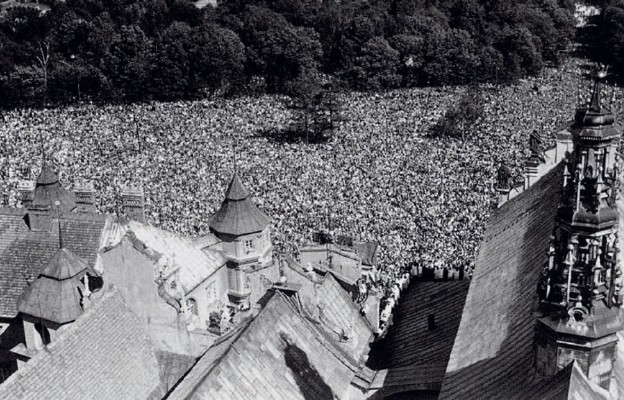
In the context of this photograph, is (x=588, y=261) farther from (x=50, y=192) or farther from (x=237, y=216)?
(x=50, y=192)

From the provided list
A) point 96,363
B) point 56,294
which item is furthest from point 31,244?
point 96,363

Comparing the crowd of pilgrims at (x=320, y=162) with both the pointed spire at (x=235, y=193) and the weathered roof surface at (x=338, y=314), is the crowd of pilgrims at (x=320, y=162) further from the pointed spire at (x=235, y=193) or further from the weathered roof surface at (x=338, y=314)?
the pointed spire at (x=235, y=193)

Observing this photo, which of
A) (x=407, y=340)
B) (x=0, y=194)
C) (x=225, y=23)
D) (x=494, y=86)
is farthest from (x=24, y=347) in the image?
(x=225, y=23)

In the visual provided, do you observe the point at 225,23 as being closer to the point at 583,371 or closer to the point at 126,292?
the point at 126,292

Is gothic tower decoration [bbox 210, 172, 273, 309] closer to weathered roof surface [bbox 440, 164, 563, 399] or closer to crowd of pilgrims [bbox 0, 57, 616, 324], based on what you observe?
crowd of pilgrims [bbox 0, 57, 616, 324]

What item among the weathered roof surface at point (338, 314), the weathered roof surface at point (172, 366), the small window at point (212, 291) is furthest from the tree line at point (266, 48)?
→ the weathered roof surface at point (172, 366)

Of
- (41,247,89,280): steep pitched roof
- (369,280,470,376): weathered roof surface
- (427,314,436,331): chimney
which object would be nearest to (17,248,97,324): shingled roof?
(41,247,89,280): steep pitched roof
